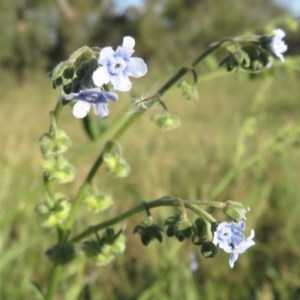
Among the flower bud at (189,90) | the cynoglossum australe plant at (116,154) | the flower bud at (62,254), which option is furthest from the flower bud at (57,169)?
the flower bud at (189,90)

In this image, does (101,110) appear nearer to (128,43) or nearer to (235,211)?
(128,43)

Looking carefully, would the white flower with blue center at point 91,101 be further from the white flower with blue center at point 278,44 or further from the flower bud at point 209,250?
the white flower with blue center at point 278,44

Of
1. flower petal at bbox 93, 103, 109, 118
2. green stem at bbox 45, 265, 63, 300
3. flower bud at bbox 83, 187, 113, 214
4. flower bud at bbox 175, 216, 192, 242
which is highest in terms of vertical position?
flower petal at bbox 93, 103, 109, 118

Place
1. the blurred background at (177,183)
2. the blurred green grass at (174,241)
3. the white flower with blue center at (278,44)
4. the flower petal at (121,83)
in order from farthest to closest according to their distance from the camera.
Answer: the blurred green grass at (174,241) → the blurred background at (177,183) → the white flower with blue center at (278,44) → the flower petal at (121,83)

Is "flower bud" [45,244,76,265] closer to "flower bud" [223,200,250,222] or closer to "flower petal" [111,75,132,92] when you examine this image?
"flower bud" [223,200,250,222]

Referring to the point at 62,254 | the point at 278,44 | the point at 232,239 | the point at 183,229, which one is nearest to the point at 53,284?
the point at 62,254

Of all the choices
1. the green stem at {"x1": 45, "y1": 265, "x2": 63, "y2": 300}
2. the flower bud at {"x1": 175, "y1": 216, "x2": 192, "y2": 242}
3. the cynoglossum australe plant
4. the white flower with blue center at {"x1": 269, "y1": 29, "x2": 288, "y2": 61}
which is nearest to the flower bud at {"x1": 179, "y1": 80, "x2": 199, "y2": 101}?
the cynoglossum australe plant

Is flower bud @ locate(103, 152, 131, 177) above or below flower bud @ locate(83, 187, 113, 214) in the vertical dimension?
above
